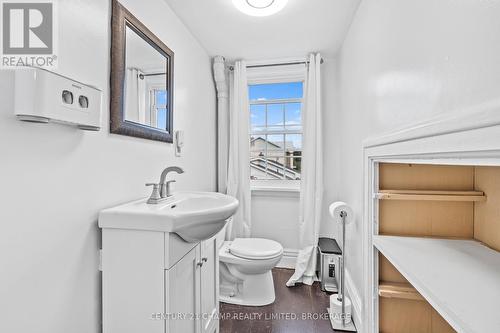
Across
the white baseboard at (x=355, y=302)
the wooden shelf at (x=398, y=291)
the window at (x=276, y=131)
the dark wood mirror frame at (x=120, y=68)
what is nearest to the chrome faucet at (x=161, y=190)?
the dark wood mirror frame at (x=120, y=68)

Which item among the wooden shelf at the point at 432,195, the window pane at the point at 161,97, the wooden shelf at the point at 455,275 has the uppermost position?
the window pane at the point at 161,97

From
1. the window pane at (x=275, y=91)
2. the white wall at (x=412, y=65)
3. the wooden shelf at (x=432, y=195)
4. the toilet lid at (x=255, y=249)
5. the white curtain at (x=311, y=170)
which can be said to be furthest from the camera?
the window pane at (x=275, y=91)

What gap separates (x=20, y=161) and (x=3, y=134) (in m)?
0.09

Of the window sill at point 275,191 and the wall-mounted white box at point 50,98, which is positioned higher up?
the wall-mounted white box at point 50,98

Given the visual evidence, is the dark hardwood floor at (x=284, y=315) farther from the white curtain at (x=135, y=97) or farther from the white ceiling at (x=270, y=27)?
the white ceiling at (x=270, y=27)

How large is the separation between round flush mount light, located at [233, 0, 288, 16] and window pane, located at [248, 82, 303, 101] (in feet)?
3.52

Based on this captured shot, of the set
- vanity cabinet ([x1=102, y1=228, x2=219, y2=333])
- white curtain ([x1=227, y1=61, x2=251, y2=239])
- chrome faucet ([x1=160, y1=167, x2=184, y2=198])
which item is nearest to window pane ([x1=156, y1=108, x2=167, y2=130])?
chrome faucet ([x1=160, y1=167, x2=184, y2=198])

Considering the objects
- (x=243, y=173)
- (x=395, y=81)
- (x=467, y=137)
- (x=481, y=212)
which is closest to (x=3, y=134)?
(x=467, y=137)

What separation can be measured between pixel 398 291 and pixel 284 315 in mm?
1108

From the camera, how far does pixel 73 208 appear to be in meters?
0.93

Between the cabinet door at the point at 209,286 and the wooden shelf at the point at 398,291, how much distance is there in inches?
35.3

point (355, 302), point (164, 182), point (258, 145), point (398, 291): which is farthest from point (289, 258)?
point (164, 182)

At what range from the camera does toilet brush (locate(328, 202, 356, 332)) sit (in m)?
1.69

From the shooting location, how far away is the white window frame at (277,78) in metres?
2.55
